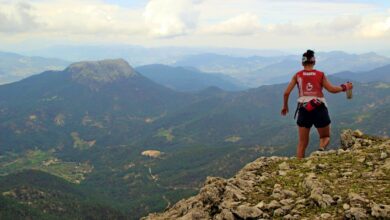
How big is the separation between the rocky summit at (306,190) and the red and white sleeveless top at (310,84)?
336 cm

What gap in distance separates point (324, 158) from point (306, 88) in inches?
157

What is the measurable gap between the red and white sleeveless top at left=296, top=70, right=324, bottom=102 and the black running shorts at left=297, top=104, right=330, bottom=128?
26.5 inches

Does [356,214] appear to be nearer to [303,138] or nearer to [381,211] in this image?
[381,211]

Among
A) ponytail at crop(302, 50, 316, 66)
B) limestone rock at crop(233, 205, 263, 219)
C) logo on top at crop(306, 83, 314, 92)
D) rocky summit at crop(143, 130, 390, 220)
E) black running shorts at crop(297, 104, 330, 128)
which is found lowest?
limestone rock at crop(233, 205, 263, 219)

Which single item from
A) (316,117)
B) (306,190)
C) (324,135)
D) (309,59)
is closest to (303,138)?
(324,135)

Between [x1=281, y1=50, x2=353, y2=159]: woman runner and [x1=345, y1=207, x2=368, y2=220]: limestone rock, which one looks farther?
[x1=281, y1=50, x2=353, y2=159]: woman runner

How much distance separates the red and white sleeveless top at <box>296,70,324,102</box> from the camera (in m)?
23.4

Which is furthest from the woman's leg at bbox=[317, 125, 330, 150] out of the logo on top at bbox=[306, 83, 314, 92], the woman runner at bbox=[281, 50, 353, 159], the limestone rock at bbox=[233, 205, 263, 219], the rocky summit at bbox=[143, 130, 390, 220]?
the limestone rock at bbox=[233, 205, 263, 219]

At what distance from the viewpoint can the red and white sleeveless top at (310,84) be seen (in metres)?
23.4

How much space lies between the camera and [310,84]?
77.1 ft

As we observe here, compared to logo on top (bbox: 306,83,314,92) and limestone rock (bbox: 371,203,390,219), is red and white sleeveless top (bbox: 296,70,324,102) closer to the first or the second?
logo on top (bbox: 306,83,314,92)

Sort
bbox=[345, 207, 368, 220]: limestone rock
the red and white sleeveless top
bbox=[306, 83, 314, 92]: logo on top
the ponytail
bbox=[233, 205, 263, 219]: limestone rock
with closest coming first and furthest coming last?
bbox=[345, 207, 368, 220]: limestone rock < bbox=[233, 205, 263, 219]: limestone rock < the red and white sleeveless top < bbox=[306, 83, 314, 92]: logo on top < the ponytail

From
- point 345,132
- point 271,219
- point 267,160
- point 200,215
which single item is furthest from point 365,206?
point 345,132

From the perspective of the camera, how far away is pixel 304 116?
24078 mm
